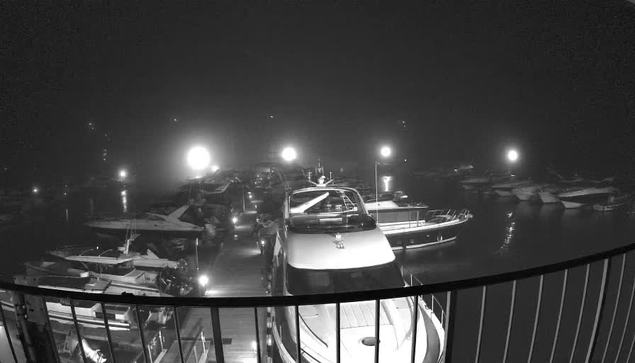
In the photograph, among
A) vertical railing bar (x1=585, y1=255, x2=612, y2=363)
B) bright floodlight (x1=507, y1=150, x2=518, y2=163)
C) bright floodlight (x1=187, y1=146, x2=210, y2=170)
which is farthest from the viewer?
bright floodlight (x1=507, y1=150, x2=518, y2=163)

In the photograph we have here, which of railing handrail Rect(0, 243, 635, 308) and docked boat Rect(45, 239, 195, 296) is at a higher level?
railing handrail Rect(0, 243, 635, 308)

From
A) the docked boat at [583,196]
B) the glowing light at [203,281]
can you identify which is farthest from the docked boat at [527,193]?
the glowing light at [203,281]

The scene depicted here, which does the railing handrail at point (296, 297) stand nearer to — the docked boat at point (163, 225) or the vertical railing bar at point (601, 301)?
the vertical railing bar at point (601, 301)

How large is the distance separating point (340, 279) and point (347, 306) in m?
0.48

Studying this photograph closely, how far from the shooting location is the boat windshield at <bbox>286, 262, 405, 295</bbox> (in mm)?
5512

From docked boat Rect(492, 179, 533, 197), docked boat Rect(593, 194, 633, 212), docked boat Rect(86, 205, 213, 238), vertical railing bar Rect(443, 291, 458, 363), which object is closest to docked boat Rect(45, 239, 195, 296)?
docked boat Rect(86, 205, 213, 238)

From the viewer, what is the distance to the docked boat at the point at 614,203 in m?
34.7

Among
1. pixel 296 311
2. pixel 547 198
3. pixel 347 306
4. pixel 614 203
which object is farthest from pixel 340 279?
pixel 547 198

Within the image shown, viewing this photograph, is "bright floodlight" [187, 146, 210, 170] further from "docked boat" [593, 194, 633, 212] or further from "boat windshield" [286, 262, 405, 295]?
"docked boat" [593, 194, 633, 212]

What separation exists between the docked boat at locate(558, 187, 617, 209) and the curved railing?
806 inches

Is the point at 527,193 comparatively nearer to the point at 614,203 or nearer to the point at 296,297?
the point at 614,203

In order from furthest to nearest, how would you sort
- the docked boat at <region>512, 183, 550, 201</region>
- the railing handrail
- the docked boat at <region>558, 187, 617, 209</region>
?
the docked boat at <region>512, 183, 550, 201</region> < the docked boat at <region>558, 187, 617, 209</region> < the railing handrail

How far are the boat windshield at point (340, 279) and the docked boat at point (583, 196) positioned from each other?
42.1m

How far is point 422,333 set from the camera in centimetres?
493
